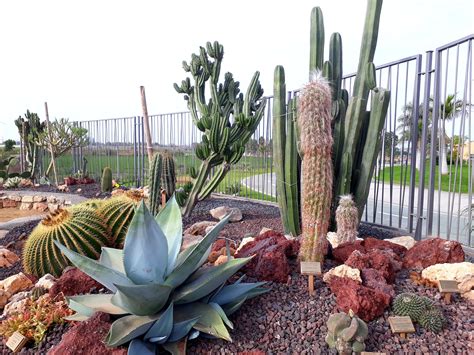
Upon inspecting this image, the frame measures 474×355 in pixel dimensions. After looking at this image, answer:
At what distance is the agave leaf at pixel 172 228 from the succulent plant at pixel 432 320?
139 centimetres

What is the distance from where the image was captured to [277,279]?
2.39m

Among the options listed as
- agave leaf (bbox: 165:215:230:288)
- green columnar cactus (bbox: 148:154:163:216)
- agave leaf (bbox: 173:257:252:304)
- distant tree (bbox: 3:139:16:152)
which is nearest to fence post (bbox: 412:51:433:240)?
agave leaf (bbox: 173:257:252:304)

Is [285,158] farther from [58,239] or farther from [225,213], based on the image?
[58,239]

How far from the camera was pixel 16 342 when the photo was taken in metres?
2.19

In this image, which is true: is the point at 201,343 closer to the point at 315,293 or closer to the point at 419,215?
the point at 315,293

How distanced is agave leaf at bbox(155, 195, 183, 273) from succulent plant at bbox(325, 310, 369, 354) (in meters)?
0.92

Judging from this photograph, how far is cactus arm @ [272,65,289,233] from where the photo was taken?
4191 mm

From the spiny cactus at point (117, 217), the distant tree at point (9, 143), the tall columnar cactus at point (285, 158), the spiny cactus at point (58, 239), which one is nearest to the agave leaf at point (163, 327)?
the spiny cactus at point (58, 239)

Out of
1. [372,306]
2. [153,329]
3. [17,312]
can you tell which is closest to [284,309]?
[372,306]

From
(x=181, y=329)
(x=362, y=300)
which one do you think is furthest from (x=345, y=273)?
(x=181, y=329)

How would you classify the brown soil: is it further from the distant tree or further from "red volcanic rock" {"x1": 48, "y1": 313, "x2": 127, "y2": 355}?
the distant tree

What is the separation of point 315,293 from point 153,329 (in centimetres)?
99

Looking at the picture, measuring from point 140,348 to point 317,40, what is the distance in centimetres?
361

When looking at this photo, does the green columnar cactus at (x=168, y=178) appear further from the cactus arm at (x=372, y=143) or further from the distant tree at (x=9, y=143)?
the distant tree at (x=9, y=143)
